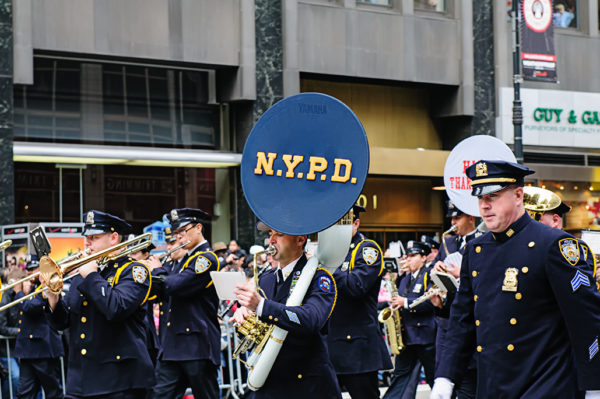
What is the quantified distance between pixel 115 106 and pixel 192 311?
32.5 feet

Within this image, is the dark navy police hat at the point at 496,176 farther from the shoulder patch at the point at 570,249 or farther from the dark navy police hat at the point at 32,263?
the dark navy police hat at the point at 32,263

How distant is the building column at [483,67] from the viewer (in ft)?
74.4

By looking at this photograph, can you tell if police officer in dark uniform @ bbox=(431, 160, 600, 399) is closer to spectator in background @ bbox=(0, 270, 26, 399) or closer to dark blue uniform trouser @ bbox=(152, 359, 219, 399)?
dark blue uniform trouser @ bbox=(152, 359, 219, 399)

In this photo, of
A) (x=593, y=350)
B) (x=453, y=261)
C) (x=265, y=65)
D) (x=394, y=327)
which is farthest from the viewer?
(x=265, y=65)

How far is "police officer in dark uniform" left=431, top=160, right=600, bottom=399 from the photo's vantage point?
5352mm

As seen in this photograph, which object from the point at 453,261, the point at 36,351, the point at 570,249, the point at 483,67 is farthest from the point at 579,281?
the point at 483,67

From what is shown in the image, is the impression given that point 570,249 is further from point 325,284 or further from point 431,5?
point 431,5

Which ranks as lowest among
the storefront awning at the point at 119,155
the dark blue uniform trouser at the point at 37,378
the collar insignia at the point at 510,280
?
the dark blue uniform trouser at the point at 37,378

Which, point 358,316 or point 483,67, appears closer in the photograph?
point 358,316

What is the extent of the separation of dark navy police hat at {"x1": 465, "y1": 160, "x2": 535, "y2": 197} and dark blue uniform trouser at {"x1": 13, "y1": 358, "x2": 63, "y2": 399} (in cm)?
784

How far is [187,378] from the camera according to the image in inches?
394

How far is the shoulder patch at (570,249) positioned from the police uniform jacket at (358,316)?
378cm

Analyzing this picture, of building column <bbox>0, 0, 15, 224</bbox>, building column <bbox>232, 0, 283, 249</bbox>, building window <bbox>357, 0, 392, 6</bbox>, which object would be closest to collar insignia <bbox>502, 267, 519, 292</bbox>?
building column <bbox>0, 0, 15, 224</bbox>

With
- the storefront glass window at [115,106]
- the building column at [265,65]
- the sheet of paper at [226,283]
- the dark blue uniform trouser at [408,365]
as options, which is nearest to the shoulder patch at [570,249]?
the sheet of paper at [226,283]
